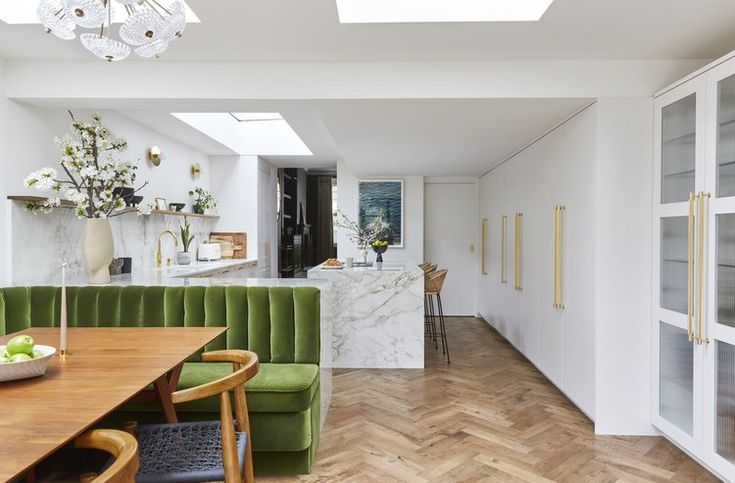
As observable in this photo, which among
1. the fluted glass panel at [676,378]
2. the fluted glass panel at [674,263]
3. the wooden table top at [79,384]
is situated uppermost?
the fluted glass panel at [674,263]

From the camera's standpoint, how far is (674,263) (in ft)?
9.05

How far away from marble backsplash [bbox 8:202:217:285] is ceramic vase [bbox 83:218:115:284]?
36cm

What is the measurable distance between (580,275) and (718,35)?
1.55 meters

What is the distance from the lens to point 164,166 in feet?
17.0

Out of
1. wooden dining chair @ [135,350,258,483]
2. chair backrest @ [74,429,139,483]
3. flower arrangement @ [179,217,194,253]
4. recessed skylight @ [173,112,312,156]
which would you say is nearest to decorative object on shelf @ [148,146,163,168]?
flower arrangement @ [179,217,194,253]

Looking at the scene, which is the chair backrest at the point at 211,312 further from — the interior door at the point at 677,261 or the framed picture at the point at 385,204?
the framed picture at the point at 385,204

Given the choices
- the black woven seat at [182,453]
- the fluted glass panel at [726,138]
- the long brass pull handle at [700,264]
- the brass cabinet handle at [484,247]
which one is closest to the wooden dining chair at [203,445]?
the black woven seat at [182,453]

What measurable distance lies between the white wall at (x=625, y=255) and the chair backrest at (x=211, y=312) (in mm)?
1776

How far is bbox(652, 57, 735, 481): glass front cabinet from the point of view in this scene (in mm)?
2318

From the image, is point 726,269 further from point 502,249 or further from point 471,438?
point 502,249

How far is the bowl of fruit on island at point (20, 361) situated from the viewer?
143cm

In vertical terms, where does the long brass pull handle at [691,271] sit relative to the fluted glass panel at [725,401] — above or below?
above

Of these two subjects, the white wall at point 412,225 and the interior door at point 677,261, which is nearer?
the interior door at point 677,261

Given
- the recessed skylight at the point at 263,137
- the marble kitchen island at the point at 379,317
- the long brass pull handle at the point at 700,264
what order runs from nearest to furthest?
the long brass pull handle at the point at 700,264 < the marble kitchen island at the point at 379,317 < the recessed skylight at the point at 263,137
